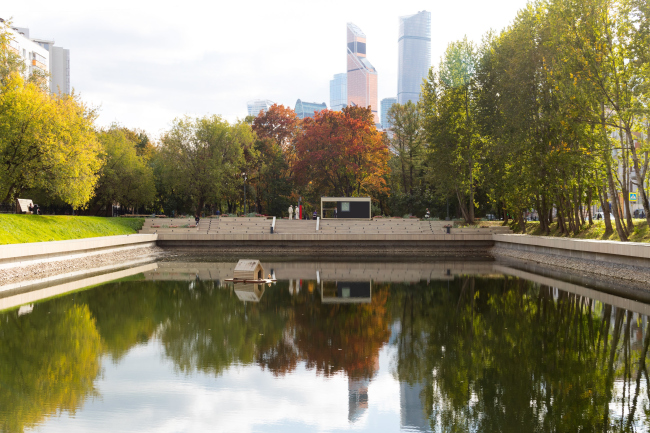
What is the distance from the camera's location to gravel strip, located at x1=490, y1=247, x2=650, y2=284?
20.2 metres

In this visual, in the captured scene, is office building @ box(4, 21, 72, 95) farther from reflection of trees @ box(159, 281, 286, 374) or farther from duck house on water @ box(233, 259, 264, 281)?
reflection of trees @ box(159, 281, 286, 374)

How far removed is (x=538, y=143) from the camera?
105 feet

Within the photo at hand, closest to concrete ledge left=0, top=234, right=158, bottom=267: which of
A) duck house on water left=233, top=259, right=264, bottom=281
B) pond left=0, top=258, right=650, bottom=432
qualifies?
pond left=0, top=258, right=650, bottom=432

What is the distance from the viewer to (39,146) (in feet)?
104

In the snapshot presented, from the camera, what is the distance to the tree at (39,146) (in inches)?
1220

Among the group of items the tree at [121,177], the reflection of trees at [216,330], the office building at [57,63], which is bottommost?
the reflection of trees at [216,330]

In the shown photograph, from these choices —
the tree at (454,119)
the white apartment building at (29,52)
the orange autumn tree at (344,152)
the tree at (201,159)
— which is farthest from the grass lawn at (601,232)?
the white apartment building at (29,52)

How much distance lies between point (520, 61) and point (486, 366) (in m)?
27.6

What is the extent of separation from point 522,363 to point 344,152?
42.9 meters

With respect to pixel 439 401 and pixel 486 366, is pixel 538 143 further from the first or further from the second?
pixel 439 401

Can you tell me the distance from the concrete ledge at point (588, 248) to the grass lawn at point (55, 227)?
27080 millimetres

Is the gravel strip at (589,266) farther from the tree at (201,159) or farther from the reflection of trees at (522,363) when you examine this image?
the tree at (201,159)

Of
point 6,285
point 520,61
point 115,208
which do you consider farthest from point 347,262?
point 115,208

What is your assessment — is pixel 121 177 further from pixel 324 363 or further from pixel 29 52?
pixel 324 363
